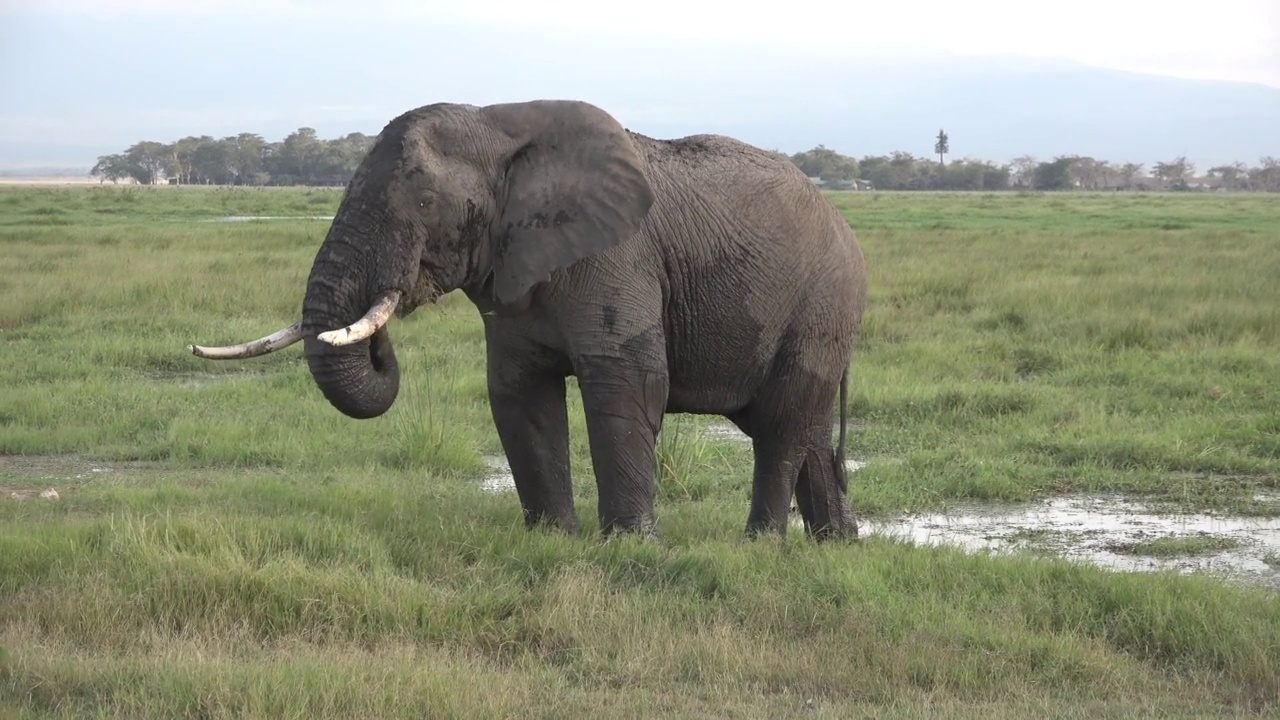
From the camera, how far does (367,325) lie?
5.53 meters

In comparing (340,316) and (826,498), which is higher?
(340,316)

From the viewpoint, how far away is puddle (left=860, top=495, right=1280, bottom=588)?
7160 millimetres

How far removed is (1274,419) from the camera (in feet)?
33.3

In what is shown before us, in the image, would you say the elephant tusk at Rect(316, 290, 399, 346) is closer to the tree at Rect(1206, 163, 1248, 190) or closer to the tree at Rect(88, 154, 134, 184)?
the tree at Rect(88, 154, 134, 184)

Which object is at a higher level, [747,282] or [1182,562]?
[747,282]

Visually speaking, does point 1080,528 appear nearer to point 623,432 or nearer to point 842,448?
point 842,448

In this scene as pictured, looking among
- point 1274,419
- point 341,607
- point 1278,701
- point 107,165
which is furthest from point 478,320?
point 107,165

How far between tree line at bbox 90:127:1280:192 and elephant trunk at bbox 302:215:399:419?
97611 millimetres

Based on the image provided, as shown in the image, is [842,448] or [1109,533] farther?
[1109,533]

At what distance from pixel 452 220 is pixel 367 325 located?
64 centimetres

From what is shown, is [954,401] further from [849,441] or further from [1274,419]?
[1274,419]

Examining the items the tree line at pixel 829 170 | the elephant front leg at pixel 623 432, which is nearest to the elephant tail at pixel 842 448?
the elephant front leg at pixel 623 432

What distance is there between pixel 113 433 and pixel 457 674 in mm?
5797

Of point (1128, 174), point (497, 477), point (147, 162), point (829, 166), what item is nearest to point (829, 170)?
point (829, 166)
